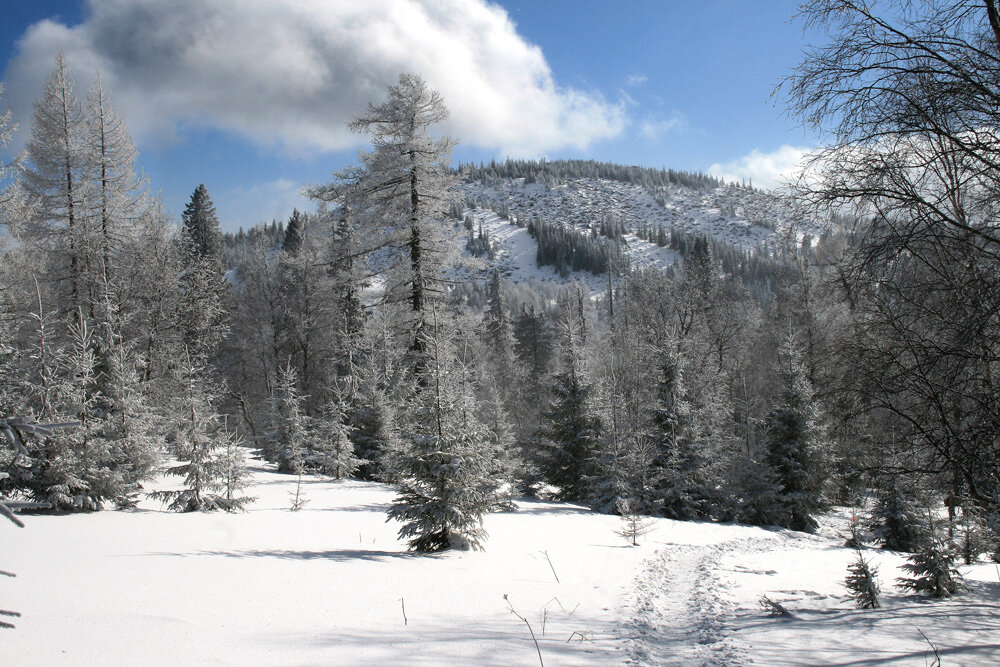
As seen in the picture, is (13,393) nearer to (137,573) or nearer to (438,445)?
(137,573)

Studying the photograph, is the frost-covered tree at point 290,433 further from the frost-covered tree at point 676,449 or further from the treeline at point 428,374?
the frost-covered tree at point 676,449

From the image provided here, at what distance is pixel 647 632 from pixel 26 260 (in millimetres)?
26858

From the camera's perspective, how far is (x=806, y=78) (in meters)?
4.99

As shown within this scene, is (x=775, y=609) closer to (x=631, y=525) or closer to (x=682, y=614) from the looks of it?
(x=682, y=614)

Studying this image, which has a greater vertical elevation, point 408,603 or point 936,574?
point 408,603

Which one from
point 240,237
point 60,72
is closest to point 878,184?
point 60,72

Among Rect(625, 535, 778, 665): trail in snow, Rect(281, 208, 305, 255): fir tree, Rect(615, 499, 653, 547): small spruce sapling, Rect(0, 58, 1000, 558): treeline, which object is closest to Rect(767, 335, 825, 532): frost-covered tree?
Rect(0, 58, 1000, 558): treeline

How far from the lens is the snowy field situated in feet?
13.7

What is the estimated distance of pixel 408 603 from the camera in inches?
223

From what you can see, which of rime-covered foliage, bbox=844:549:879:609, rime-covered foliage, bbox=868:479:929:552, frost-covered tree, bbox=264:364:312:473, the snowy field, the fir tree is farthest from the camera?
the fir tree

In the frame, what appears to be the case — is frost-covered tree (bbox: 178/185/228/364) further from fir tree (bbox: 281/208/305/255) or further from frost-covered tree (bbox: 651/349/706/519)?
frost-covered tree (bbox: 651/349/706/519)

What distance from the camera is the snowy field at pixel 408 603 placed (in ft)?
13.7

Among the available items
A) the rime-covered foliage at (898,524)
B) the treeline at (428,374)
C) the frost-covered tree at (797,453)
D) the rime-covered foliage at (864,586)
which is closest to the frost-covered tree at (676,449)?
the treeline at (428,374)

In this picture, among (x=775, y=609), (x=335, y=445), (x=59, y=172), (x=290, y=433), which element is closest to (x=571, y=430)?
(x=335, y=445)
